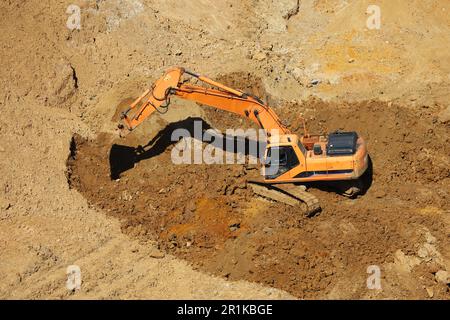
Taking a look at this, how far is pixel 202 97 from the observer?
16688 millimetres

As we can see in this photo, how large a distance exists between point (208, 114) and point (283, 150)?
4191 mm

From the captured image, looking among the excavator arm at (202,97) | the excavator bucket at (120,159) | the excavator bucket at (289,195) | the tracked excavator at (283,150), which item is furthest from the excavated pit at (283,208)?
the excavator arm at (202,97)

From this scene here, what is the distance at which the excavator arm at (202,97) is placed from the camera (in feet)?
53.6

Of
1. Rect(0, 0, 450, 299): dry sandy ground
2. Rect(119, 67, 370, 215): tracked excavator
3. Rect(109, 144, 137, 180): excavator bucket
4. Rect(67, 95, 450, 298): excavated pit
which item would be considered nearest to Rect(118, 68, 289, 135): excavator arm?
Rect(119, 67, 370, 215): tracked excavator

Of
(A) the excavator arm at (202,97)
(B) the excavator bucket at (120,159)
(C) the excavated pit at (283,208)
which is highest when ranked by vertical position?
(A) the excavator arm at (202,97)

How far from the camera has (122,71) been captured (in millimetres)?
20625

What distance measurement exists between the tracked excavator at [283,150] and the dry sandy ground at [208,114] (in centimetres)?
66

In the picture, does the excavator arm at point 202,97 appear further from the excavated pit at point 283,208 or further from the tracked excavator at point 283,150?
the excavated pit at point 283,208

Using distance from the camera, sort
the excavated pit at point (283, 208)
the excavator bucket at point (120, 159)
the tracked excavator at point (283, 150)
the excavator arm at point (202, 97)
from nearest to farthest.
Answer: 1. the excavated pit at point (283, 208)
2. the tracked excavator at point (283, 150)
3. the excavator arm at point (202, 97)
4. the excavator bucket at point (120, 159)

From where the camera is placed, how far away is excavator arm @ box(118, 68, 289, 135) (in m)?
16.3

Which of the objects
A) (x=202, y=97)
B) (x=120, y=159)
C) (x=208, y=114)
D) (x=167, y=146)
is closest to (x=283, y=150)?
(x=202, y=97)

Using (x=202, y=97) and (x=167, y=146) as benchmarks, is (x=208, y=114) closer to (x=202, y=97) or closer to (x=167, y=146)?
(x=167, y=146)

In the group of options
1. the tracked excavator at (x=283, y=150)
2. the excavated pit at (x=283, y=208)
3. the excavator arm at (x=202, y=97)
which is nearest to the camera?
the excavated pit at (x=283, y=208)

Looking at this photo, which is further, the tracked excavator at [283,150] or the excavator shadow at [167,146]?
the excavator shadow at [167,146]
